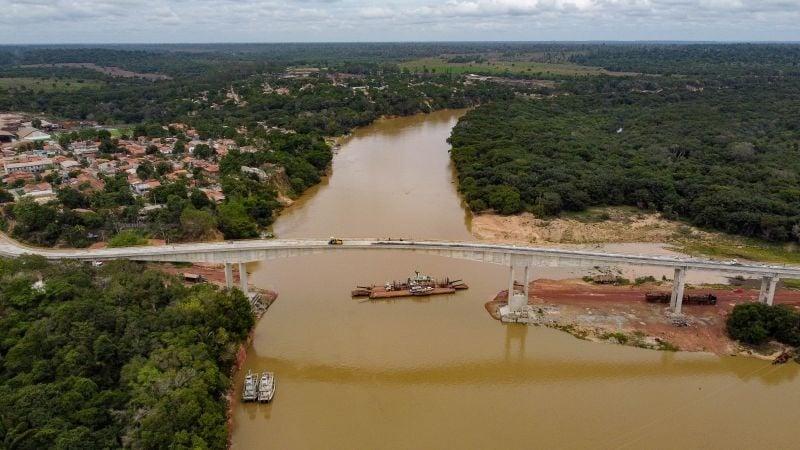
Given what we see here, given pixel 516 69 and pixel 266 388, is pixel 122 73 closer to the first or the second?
pixel 516 69

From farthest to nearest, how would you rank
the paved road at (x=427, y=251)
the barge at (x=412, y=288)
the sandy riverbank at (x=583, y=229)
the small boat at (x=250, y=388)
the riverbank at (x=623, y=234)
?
the sandy riverbank at (x=583, y=229)
the riverbank at (x=623, y=234)
the barge at (x=412, y=288)
the paved road at (x=427, y=251)
the small boat at (x=250, y=388)

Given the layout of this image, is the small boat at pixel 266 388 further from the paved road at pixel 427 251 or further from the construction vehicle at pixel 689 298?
the construction vehicle at pixel 689 298

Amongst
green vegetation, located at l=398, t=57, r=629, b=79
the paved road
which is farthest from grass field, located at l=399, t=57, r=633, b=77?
the paved road

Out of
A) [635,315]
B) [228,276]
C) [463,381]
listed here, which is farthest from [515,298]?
[228,276]

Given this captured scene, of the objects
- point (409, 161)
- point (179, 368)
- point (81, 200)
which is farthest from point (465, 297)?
point (409, 161)

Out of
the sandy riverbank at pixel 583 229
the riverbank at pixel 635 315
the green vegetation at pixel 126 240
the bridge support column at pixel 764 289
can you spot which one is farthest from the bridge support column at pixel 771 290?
the green vegetation at pixel 126 240
